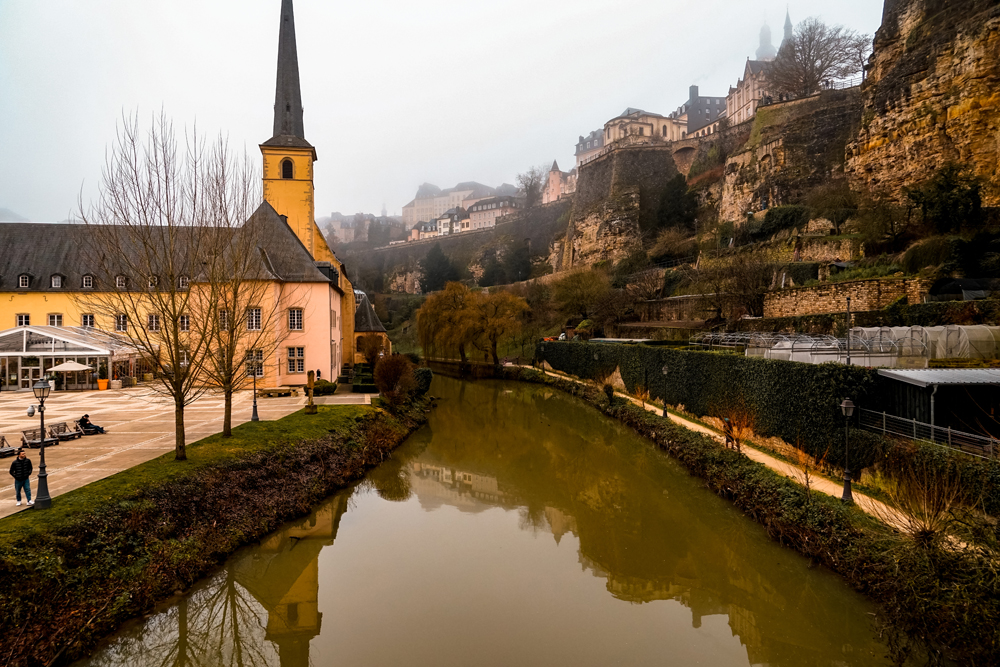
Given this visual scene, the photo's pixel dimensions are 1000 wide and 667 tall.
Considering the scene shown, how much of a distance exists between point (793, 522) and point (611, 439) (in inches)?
377

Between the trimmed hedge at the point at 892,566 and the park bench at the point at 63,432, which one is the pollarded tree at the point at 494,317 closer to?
the park bench at the point at 63,432

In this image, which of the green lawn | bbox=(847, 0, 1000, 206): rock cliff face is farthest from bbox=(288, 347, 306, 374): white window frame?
bbox=(847, 0, 1000, 206): rock cliff face

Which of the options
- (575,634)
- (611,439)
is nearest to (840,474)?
(575,634)

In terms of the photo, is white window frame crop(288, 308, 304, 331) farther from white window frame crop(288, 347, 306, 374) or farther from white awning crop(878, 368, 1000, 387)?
white awning crop(878, 368, 1000, 387)

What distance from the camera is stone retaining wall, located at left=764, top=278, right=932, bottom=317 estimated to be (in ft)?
62.6

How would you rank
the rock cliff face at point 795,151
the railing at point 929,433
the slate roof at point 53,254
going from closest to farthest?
the railing at point 929,433, the slate roof at point 53,254, the rock cliff face at point 795,151

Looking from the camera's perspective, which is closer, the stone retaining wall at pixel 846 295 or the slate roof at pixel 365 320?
the stone retaining wall at pixel 846 295

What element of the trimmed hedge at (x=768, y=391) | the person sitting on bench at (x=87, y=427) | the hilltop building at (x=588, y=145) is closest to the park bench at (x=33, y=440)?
the person sitting on bench at (x=87, y=427)

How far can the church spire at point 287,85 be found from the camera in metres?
28.4

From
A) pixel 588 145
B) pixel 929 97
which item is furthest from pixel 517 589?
pixel 588 145

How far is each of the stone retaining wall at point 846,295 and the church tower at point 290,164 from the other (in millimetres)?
24615

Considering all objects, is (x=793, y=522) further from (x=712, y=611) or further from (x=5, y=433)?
(x=5, y=433)

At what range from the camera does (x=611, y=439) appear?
1891cm

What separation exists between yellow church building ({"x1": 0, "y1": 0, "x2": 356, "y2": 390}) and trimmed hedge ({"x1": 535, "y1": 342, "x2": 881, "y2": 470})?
50.7 ft
